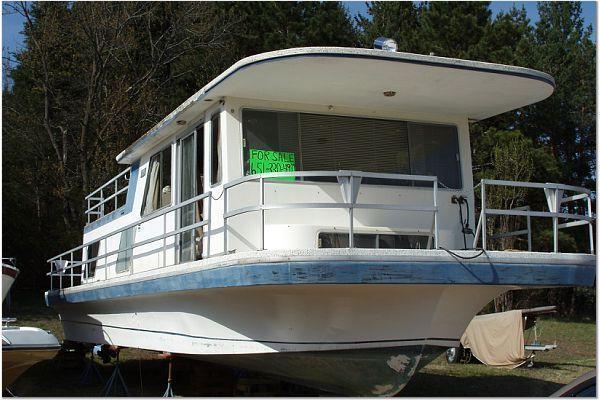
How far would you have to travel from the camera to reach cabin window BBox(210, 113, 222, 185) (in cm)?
860

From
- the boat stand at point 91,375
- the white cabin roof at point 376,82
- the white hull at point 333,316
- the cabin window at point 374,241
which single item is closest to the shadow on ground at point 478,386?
the cabin window at point 374,241

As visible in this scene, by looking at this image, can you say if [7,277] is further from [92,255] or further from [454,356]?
[454,356]

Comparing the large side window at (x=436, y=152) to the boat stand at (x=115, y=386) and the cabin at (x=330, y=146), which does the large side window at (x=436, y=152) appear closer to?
the cabin at (x=330, y=146)

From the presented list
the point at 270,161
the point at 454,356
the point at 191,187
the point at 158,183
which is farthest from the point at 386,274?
the point at 454,356

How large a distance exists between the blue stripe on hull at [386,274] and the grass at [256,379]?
2774 millimetres

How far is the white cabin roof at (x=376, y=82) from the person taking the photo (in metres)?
7.43

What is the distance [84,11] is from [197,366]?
1696 centimetres

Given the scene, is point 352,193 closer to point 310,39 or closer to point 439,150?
point 439,150

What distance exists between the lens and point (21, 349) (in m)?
9.77

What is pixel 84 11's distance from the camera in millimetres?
24250

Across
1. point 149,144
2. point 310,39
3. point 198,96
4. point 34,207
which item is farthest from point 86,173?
point 198,96

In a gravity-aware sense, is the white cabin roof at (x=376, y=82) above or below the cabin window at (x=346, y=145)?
above

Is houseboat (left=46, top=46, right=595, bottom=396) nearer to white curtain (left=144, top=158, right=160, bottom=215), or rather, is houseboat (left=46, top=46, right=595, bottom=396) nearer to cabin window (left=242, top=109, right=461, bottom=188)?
cabin window (left=242, top=109, right=461, bottom=188)

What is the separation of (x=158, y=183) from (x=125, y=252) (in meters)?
1.39
